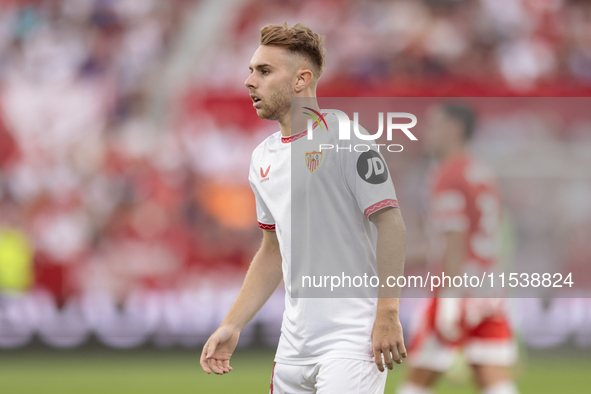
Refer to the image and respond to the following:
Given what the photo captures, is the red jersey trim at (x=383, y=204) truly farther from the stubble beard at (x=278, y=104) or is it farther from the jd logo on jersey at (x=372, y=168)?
the stubble beard at (x=278, y=104)

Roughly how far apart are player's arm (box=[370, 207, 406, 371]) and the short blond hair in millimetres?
709

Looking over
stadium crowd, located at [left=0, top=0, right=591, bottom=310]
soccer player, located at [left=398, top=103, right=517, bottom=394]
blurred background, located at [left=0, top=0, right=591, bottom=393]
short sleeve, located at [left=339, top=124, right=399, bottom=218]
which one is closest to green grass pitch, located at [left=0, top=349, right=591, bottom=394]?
blurred background, located at [left=0, top=0, right=591, bottom=393]

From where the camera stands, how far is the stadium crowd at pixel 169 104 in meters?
9.97

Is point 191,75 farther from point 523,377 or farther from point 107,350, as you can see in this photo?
point 523,377

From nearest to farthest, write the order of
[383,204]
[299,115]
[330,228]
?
[383,204] → [330,228] → [299,115]

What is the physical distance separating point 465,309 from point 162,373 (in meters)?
4.80

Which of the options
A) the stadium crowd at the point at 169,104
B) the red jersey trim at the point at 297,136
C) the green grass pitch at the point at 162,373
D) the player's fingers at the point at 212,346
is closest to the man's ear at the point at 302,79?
the red jersey trim at the point at 297,136

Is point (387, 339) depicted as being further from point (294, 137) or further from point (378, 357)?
point (294, 137)

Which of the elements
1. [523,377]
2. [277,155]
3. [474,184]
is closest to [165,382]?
[523,377]

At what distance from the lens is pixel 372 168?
2.95 metres

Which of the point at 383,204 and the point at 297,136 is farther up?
the point at 297,136

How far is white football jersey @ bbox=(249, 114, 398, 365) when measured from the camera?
2.98 meters

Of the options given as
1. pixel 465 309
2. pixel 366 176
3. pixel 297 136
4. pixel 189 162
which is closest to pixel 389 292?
pixel 366 176

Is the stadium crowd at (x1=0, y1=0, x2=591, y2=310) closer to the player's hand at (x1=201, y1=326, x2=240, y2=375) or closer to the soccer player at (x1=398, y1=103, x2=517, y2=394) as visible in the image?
the soccer player at (x1=398, y1=103, x2=517, y2=394)
